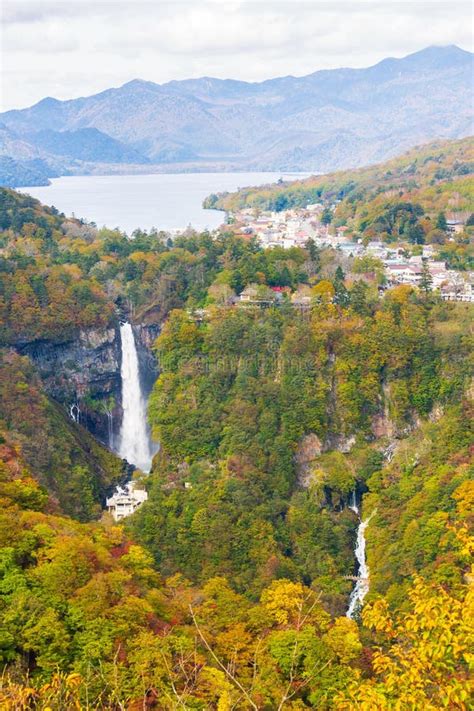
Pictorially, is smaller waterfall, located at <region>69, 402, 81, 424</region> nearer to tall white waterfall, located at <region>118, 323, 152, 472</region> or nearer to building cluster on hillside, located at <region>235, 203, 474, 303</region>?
tall white waterfall, located at <region>118, 323, 152, 472</region>

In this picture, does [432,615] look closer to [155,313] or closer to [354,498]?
[354,498]

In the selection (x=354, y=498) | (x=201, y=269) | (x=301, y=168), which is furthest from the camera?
(x=301, y=168)

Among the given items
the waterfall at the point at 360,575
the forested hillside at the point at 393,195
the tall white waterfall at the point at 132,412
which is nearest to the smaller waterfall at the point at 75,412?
the tall white waterfall at the point at 132,412

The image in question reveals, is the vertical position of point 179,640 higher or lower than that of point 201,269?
lower

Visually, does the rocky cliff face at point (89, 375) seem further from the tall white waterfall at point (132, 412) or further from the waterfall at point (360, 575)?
the waterfall at point (360, 575)

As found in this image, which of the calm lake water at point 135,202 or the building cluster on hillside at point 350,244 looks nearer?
the building cluster on hillside at point 350,244

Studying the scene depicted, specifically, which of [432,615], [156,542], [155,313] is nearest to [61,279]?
[155,313]
